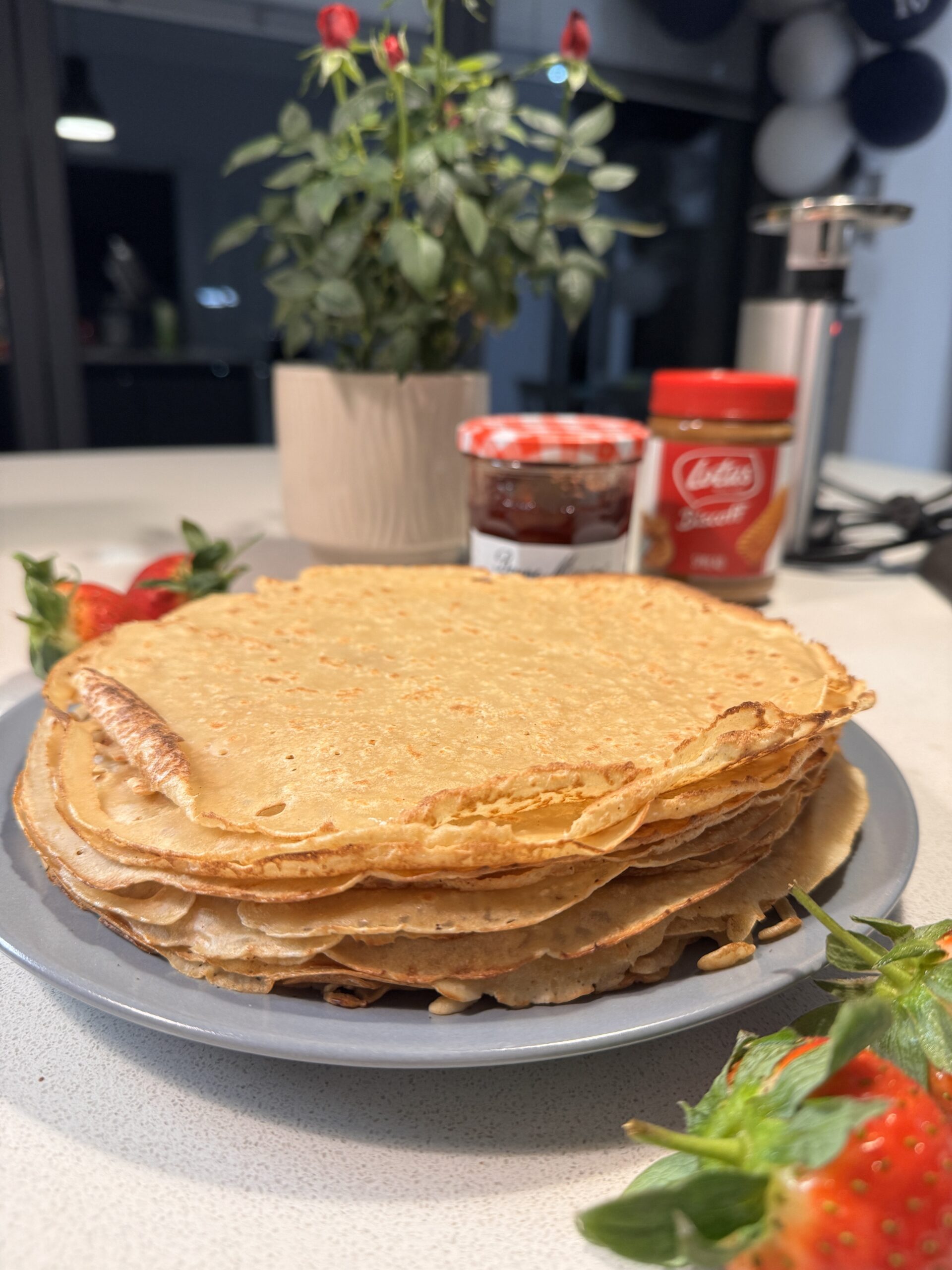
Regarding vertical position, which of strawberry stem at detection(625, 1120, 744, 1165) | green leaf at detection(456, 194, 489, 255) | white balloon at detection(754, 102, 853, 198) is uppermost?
white balloon at detection(754, 102, 853, 198)

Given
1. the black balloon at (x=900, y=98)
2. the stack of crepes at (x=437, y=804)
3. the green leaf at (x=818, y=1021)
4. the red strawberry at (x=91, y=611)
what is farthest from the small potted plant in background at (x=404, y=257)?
the black balloon at (x=900, y=98)

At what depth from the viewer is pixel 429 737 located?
61 centimetres

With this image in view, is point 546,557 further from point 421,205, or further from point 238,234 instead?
point 238,234

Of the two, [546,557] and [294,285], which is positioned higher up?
[294,285]

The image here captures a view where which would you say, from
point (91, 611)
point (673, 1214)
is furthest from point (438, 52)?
point (673, 1214)

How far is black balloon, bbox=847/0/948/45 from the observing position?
3736 millimetres

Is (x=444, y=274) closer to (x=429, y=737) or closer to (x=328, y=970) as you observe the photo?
(x=429, y=737)

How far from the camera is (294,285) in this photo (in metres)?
1.25

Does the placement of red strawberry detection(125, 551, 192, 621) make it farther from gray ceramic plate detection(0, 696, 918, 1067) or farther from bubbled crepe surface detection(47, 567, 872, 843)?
gray ceramic plate detection(0, 696, 918, 1067)

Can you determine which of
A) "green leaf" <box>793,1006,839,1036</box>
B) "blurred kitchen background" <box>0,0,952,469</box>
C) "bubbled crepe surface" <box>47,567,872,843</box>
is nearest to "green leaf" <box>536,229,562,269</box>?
"bubbled crepe surface" <box>47,567,872,843</box>

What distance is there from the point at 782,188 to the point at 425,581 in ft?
14.5

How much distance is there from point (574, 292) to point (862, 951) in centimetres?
108

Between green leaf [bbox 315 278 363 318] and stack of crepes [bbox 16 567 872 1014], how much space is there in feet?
1.95

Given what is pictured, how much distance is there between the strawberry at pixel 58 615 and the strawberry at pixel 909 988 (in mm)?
745
